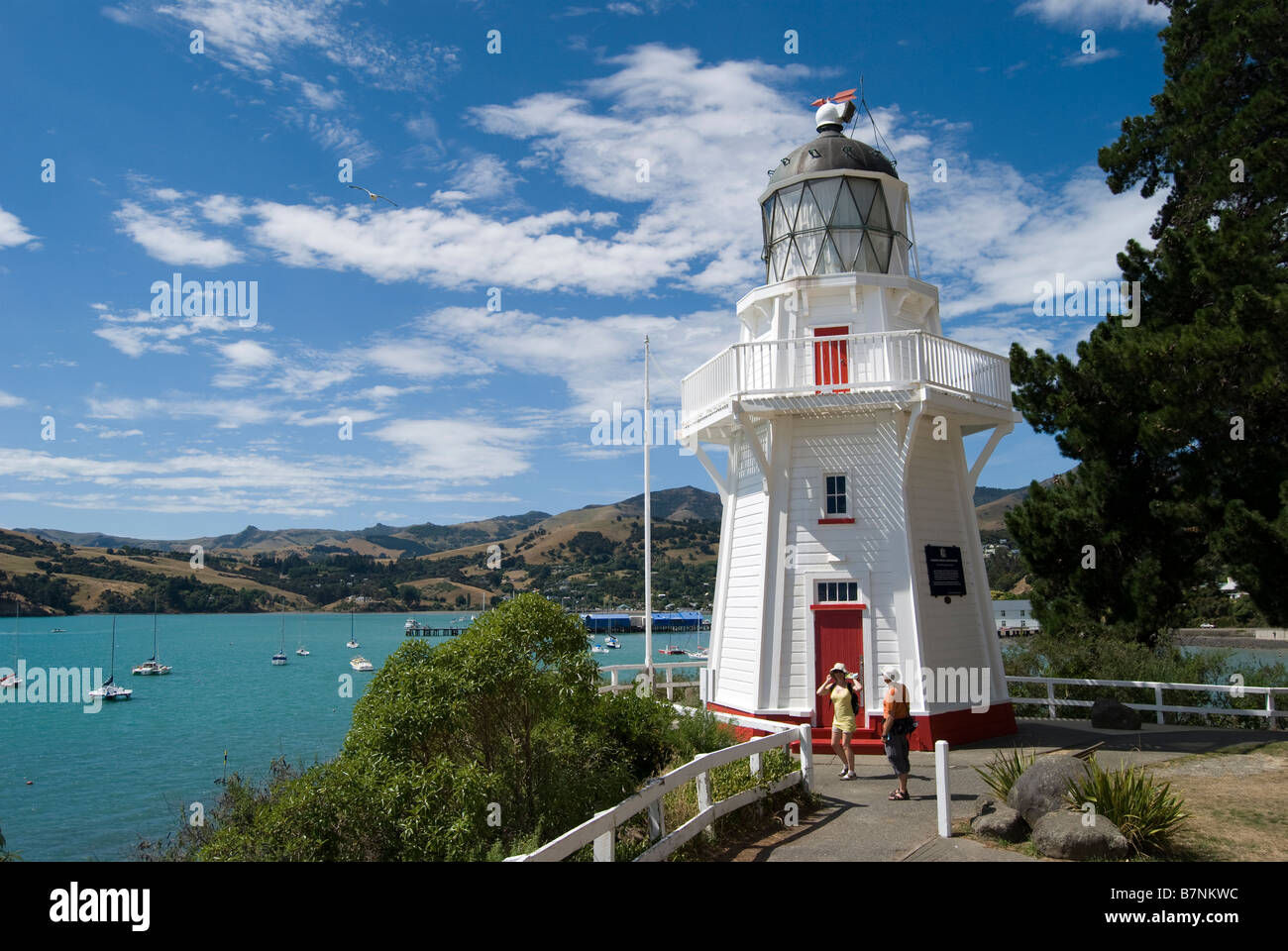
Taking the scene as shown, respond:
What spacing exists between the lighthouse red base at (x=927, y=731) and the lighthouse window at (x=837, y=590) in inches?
81.8

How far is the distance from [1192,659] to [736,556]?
1293 centimetres

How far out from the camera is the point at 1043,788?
29.5 feet

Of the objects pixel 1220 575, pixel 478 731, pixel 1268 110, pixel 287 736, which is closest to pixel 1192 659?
pixel 1220 575

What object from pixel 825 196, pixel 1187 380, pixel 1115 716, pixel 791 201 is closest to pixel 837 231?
pixel 825 196

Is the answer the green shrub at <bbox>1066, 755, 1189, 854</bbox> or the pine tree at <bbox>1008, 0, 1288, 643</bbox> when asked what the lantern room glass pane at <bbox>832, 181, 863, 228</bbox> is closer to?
the pine tree at <bbox>1008, 0, 1288, 643</bbox>

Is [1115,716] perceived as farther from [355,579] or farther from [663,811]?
[355,579]

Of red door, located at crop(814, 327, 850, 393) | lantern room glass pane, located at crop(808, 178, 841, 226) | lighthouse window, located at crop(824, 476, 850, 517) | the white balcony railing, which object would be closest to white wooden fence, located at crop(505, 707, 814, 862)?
lighthouse window, located at crop(824, 476, 850, 517)

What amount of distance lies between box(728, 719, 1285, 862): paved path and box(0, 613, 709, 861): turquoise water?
1203 cm

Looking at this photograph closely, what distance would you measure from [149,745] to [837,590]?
38073 mm

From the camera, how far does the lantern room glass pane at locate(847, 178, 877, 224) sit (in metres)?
17.0

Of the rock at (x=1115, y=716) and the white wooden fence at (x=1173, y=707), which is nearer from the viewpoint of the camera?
the white wooden fence at (x=1173, y=707)

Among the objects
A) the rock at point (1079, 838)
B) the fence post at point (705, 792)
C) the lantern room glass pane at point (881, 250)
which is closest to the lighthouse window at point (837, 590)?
the lantern room glass pane at point (881, 250)

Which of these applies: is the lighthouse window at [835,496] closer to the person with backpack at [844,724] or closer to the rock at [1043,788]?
the person with backpack at [844,724]

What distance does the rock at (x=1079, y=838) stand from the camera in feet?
25.9
